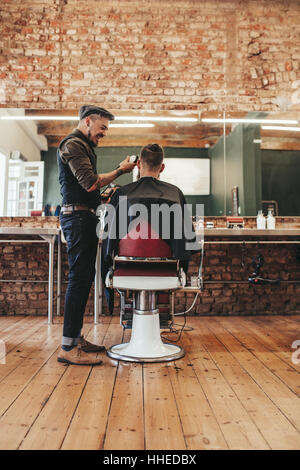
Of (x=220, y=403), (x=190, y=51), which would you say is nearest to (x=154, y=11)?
(x=190, y=51)

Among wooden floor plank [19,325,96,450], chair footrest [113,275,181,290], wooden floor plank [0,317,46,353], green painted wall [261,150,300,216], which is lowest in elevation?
wooden floor plank [19,325,96,450]

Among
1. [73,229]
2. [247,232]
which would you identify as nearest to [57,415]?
[73,229]

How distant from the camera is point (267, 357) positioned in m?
2.17

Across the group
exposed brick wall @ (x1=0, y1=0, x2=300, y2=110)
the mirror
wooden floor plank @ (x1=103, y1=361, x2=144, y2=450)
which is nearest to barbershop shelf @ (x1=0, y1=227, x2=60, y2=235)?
the mirror

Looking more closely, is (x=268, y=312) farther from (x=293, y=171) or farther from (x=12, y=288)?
(x=12, y=288)

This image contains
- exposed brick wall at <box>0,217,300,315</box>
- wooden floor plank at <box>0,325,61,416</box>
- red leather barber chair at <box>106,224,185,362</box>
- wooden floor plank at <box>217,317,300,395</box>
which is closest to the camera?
wooden floor plank at <box>0,325,61,416</box>

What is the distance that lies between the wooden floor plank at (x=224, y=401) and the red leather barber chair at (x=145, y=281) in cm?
19

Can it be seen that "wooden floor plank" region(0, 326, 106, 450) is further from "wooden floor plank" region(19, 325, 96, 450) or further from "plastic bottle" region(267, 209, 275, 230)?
"plastic bottle" region(267, 209, 275, 230)

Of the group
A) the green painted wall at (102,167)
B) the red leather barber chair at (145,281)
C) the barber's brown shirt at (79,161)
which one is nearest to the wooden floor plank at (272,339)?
the red leather barber chair at (145,281)

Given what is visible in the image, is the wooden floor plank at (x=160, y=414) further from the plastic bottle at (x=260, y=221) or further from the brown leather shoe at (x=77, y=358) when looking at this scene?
the plastic bottle at (x=260, y=221)

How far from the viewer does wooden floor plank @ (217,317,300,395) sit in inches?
69.3

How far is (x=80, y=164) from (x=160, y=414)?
1.29 metres

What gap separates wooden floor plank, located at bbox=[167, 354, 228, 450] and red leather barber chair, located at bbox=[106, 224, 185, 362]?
212 mm

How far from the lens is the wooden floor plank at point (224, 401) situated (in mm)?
1151
